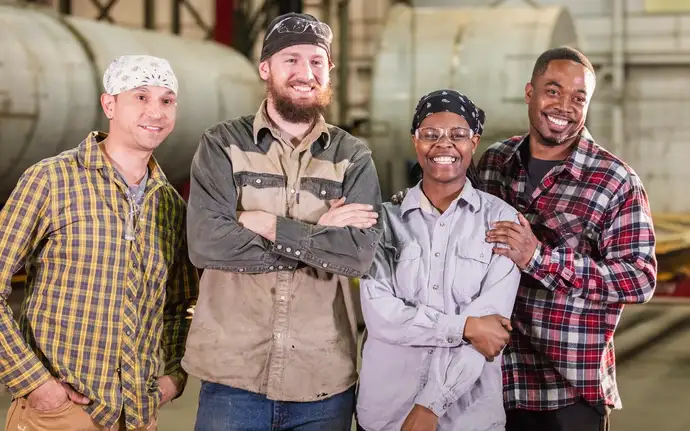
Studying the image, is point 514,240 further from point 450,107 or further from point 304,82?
point 304,82

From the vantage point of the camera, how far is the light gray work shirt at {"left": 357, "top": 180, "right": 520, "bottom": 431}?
301 cm

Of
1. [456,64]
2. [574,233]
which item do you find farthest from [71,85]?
[574,233]

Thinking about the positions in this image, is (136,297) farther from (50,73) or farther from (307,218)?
(50,73)

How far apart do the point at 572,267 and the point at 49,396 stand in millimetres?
1792

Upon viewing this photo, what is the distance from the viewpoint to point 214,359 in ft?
9.95

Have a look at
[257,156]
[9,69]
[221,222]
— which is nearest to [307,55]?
[257,156]

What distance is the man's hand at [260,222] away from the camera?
296 centimetres

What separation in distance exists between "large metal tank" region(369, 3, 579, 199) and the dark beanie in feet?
21.7

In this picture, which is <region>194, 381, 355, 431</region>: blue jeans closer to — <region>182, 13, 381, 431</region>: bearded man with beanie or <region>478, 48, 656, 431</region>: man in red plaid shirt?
<region>182, 13, 381, 431</region>: bearded man with beanie

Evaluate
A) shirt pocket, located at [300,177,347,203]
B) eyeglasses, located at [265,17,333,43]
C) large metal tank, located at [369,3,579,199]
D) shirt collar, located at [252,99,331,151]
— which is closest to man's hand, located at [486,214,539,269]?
shirt pocket, located at [300,177,347,203]

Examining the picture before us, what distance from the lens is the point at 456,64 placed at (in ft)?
31.9

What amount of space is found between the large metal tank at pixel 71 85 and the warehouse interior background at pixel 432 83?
0.05 feet

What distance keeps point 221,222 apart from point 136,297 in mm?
425

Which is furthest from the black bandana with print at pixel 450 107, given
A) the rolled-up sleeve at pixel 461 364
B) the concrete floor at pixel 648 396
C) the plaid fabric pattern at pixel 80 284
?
the concrete floor at pixel 648 396
